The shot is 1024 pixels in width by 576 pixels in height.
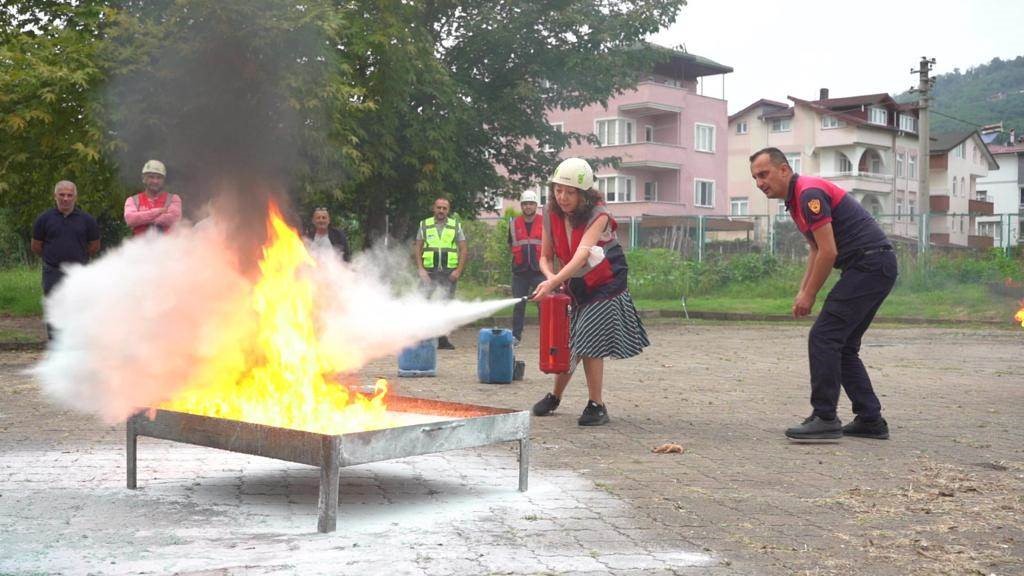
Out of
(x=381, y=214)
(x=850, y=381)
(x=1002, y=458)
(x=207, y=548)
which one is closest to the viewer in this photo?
(x=207, y=548)

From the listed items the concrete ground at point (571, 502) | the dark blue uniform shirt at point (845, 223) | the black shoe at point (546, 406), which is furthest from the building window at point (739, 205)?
the dark blue uniform shirt at point (845, 223)

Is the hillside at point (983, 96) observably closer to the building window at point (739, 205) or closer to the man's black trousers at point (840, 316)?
the building window at point (739, 205)

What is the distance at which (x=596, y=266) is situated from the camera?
28.4 feet

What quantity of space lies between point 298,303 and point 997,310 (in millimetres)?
22608

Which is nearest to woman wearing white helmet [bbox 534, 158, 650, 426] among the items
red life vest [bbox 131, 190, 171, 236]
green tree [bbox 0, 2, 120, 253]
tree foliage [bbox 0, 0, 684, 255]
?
tree foliage [bbox 0, 0, 684, 255]

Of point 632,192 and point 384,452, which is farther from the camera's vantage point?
point 632,192

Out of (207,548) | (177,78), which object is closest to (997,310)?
(177,78)

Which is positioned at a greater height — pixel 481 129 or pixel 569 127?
pixel 569 127

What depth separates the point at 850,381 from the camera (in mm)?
8328

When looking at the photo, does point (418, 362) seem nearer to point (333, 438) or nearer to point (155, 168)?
point (155, 168)

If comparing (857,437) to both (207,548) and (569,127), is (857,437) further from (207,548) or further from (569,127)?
(569,127)

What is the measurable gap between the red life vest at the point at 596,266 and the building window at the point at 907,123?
248ft

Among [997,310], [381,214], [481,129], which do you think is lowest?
[997,310]

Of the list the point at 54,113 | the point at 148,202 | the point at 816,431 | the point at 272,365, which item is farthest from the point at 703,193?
the point at 272,365
